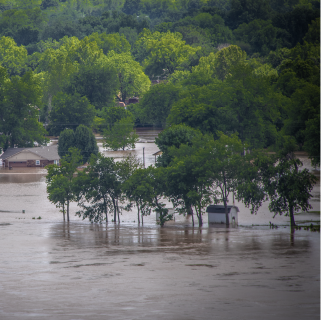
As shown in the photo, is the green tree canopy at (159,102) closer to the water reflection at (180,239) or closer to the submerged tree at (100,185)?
the submerged tree at (100,185)

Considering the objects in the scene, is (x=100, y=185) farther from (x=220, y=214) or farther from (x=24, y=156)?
(x=24, y=156)

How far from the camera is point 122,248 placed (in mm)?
25578

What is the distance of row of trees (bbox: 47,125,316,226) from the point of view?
28.9m

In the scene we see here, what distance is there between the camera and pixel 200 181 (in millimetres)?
30625

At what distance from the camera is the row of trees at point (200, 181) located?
2889 cm

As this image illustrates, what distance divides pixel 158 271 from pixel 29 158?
42.9 metres

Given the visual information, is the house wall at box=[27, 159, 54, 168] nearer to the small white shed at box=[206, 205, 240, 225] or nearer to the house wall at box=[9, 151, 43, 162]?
the house wall at box=[9, 151, 43, 162]

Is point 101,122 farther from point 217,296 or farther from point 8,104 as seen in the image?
point 217,296

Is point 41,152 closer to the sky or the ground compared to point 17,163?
closer to the sky

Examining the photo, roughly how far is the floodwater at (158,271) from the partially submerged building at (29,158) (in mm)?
26544

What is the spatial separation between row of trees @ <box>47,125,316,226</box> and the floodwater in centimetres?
149

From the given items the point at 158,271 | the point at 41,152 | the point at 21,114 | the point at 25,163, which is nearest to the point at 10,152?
the point at 25,163

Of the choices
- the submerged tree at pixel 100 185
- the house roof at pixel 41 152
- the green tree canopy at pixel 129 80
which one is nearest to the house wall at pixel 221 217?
the submerged tree at pixel 100 185

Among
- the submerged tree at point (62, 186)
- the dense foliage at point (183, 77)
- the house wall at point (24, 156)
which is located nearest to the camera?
the submerged tree at point (62, 186)
